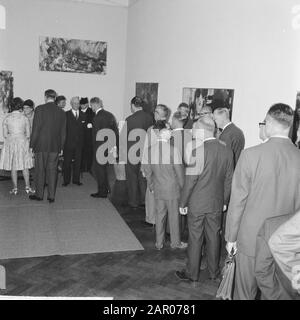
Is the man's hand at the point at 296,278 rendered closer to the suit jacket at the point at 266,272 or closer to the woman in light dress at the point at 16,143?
the suit jacket at the point at 266,272

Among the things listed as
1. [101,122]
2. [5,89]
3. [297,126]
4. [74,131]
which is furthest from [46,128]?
[5,89]

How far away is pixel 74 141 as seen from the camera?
8.46 meters

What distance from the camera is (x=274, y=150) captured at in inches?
128

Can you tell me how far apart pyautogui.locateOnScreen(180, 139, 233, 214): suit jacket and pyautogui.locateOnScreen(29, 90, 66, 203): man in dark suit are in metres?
3.55

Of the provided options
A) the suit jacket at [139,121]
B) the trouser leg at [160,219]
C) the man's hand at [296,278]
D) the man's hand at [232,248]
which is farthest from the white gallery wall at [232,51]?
the man's hand at [296,278]

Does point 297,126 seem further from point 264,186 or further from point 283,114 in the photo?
point 264,186

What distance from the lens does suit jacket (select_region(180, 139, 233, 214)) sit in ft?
13.6

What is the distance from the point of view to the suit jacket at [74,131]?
27.4 feet

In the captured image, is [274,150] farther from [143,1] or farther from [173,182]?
[143,1]

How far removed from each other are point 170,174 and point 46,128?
9.59ft

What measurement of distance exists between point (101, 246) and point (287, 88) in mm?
3301

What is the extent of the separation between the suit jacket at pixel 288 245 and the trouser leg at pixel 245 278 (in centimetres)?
89

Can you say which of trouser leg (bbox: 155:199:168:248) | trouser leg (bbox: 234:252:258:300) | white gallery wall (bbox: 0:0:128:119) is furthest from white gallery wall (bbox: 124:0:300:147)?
trouser leg (bbox: 234:252:258:300)
